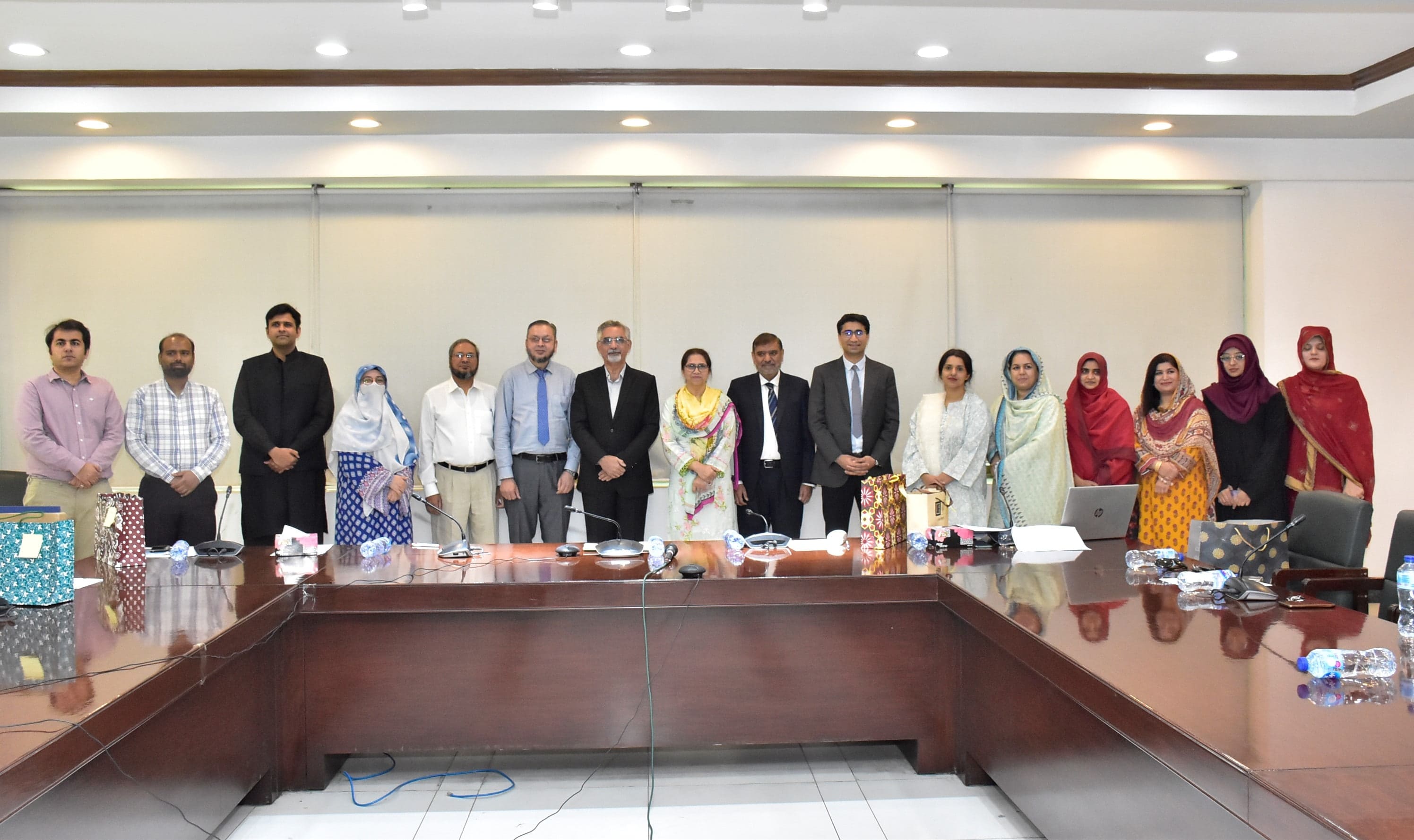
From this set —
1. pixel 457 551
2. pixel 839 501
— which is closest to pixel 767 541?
pixel 457 551

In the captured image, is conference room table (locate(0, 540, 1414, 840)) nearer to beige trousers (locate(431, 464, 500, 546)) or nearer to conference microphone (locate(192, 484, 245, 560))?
conference microphone (locate(192, 484, 245, 560))

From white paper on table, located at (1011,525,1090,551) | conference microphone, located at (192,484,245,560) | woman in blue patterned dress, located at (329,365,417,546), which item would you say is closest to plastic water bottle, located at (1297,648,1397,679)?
white paper on table, located at (1011,525,1090,551)

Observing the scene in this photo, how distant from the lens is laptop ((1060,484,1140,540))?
138 inches

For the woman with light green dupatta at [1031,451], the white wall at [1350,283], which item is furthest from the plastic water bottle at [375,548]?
the white wall at [1350,283]

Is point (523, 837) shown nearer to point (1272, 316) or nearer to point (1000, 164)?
point (1000, 164)

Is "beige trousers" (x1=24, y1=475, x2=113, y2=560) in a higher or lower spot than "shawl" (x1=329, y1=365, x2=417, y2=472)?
lower

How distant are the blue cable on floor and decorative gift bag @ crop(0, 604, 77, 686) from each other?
984mm

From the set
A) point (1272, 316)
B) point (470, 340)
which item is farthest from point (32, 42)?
point (1272, 316)

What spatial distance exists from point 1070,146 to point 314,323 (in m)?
4.32

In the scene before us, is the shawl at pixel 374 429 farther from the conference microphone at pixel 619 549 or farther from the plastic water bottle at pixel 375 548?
the conference microphone at pixel 619 549

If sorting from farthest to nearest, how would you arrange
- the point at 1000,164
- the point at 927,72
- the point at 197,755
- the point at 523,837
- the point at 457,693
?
1. the point at 1000,164
2. the point at 927,72
3. the point at 457,693
4. the point at 523,837
5. the point at 197,755

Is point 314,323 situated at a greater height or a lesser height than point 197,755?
greater

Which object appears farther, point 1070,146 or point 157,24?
point 1070,146

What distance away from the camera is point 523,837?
8.95 ft
